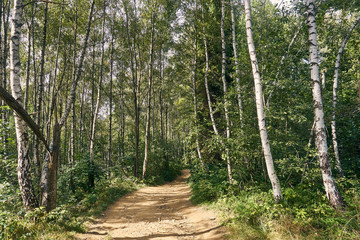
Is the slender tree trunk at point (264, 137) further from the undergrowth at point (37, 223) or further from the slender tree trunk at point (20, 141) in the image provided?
the slender tree trunk at point (20, 141)

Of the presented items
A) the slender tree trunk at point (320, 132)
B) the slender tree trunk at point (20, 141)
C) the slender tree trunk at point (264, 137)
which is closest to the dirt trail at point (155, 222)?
the slender tree trunk at point (20, 141)

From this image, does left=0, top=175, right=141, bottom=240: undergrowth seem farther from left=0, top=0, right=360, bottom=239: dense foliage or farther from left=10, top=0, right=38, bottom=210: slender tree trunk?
left=10, top=0, right=38, bottom=210: slender tree trunk

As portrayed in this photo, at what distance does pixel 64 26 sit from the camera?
12.1 metres

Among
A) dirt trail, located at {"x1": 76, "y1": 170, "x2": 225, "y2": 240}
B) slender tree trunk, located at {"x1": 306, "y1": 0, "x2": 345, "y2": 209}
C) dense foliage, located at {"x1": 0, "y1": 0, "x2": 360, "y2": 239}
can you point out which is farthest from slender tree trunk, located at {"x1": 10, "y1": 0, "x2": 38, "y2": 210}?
slender tree trunk, located at {"x1": 306, "y1": 0, "x2": 345, "y2": 209}

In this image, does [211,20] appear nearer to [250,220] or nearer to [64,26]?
[64,26]

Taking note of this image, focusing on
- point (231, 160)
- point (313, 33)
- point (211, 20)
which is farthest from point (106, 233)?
point (211, 20)

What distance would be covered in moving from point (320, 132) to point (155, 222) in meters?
5.58

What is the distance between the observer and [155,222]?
→ 6188 mm

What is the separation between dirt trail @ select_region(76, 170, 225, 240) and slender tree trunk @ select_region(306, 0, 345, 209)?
9.61ft

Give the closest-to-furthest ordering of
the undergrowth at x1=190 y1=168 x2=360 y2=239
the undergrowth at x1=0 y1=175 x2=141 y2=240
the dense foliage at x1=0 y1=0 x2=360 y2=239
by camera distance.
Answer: the undergrowth at x1=0 y1=175 x2=141 y2=240 < the undergrowth at x1=190 y1=168 x2=360 y2=239 < the dense foliage at x1=0 y1=0 x2=360 y2=239

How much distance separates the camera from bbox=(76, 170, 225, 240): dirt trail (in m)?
5.11

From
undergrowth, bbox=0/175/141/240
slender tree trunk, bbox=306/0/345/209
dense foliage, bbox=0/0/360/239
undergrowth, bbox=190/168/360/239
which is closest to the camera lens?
undergrowth, bbox=0/175/141/240

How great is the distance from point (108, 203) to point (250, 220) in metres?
5.98

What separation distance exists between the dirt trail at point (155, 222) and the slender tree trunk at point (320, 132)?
115 inches
